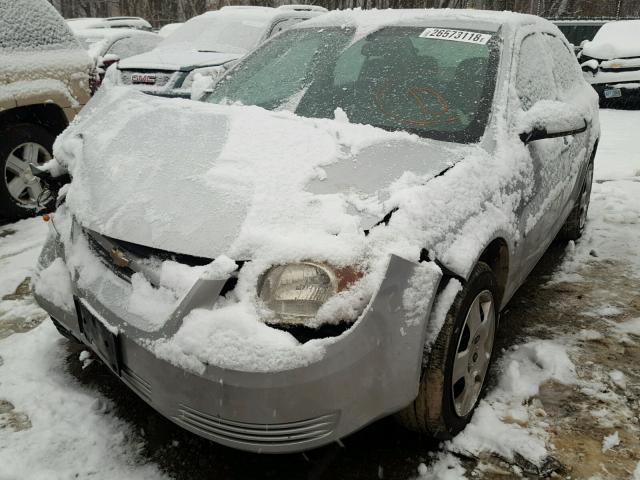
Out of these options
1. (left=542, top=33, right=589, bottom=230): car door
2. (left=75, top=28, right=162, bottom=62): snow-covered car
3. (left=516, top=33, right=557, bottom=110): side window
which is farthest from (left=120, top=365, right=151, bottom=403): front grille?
(left=75, top=28, right=162, bottom=62): snow-covered car

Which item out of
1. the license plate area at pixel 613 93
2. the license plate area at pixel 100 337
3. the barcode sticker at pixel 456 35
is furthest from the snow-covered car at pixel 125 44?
the license plate area at pixel 100 337

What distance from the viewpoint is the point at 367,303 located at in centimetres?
174

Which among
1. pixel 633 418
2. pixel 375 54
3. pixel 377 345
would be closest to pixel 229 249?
pixel 377 345

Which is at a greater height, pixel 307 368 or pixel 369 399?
pixel 307 368

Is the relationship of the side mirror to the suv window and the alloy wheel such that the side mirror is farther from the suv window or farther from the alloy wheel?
the suv window

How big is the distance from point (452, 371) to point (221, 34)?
7.22m

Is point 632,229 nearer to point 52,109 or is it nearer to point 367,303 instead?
point 367,303

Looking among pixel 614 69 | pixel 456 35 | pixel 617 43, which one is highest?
pixel 456 35

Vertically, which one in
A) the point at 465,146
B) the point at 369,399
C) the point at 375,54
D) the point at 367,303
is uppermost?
the point at 375,54

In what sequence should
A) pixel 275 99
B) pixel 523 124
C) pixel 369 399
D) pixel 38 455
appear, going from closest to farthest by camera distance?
pixel 369 399 → pixel 38 455 → pixel 523 124 → pixel 275 99

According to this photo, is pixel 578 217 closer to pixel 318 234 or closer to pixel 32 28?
pixel 318 234

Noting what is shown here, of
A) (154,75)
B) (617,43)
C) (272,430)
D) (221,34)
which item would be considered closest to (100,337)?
(272,430)

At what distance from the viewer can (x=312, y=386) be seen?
1.70m

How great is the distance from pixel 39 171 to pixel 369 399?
1903 mm
